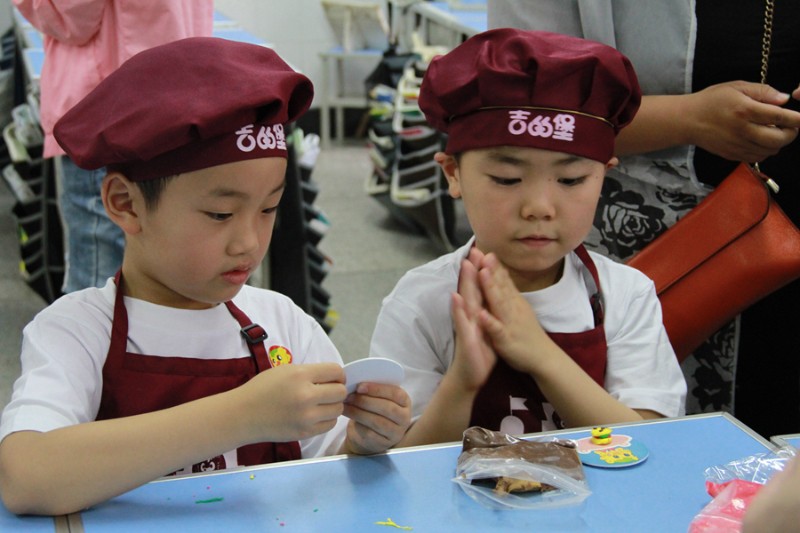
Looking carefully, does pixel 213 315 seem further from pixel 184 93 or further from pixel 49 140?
pixel 49 140

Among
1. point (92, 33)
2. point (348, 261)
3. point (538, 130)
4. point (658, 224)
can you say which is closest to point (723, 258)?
point (658, 224)

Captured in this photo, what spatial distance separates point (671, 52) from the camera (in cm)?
165

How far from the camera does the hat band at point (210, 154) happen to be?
3.92ft

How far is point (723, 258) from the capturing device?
1.66 m

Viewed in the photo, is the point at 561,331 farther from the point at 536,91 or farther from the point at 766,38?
the point at 766,38

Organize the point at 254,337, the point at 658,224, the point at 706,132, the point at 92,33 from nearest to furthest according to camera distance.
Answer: the point at 254,337 → the point at 706,132 → the point at 658,224 → the point at 92,33

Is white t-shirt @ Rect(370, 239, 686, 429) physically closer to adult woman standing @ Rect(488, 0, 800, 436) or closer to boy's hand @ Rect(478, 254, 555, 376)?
boy's hand @ Rect(478, 254, 555, 376)

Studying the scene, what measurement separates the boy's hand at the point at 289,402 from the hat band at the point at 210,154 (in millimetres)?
276

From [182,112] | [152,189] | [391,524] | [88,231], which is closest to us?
[391,524]

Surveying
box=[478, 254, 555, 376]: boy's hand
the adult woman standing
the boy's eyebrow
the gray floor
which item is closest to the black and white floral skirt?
the adult woman standing

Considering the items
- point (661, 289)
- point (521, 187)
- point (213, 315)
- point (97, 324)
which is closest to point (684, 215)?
point (661, 289)

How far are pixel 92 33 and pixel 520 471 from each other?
1790 millimetres

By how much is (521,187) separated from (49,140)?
158 centimetres

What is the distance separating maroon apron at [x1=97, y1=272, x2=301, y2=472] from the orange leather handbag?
0.76 metres
